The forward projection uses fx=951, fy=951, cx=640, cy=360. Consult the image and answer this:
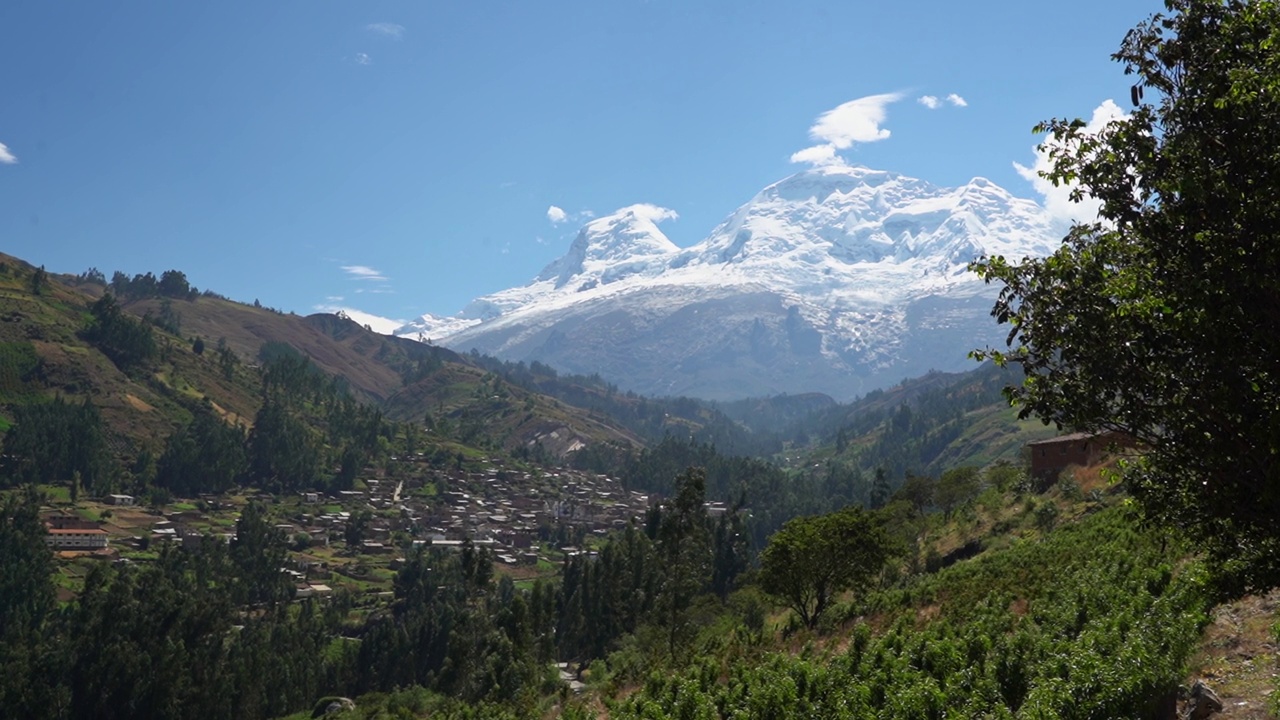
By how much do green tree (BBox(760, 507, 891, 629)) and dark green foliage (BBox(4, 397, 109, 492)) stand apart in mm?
174493

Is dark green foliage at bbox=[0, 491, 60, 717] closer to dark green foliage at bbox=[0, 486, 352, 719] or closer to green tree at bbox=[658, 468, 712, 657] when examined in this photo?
dark green foliage at bbox=[0, 486, 352, 719]

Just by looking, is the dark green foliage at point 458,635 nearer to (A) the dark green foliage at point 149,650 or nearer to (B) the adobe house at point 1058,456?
(A) the dark green foliage at point 149,650

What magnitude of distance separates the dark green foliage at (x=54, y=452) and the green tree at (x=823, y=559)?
17449 cm

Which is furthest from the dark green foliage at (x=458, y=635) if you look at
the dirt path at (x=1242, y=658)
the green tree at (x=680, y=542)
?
the dirt path at (x=1242, y=658)

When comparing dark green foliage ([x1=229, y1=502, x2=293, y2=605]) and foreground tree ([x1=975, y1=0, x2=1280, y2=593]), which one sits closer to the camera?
foreground tree ([x1=975, y1=0, x2=1280, y2=593])

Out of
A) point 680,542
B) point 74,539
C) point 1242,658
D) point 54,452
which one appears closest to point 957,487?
point 680,542

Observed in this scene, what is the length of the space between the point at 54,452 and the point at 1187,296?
8653 inches

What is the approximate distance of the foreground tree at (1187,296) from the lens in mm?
13734

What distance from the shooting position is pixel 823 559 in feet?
198

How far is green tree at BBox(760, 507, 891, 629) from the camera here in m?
59.9

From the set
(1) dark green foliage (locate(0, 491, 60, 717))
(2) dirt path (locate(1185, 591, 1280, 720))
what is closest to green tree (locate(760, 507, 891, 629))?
(2) dirt path (locate(1185, 591, 1280, 720))

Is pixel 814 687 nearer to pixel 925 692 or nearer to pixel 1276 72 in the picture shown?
pixel 925 692

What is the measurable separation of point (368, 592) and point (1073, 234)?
159138mm

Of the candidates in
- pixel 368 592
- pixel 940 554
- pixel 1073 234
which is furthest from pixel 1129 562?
pixel 368 592
